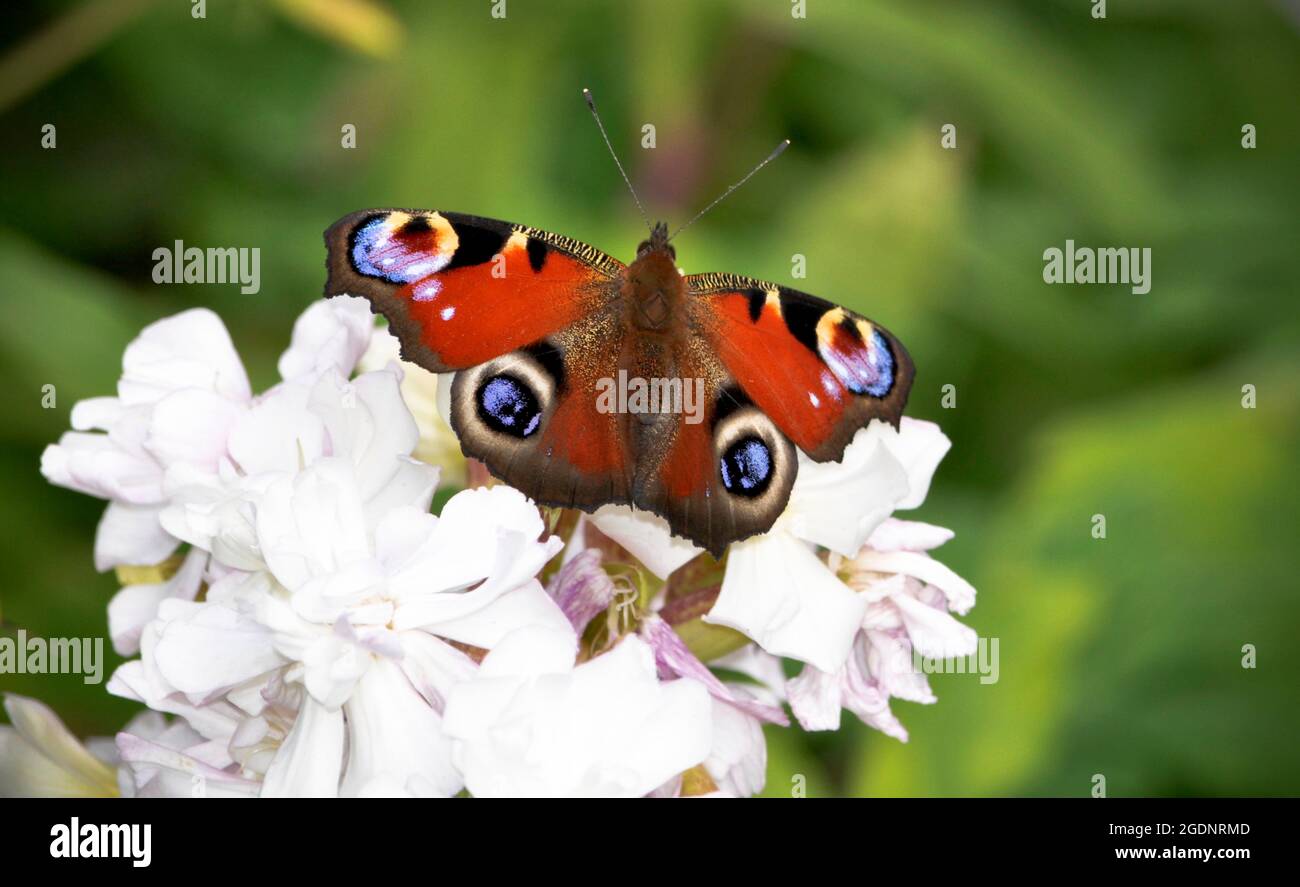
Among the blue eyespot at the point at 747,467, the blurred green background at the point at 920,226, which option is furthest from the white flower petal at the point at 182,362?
the blurred green background at the point at 920,226

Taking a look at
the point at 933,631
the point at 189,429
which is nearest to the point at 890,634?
the point at 933,631

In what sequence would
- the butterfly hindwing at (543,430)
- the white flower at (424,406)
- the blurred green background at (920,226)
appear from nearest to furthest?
the butterfly hindwing at (543,430) → the white flower at (424,406) → the blurred green background at (920,226)

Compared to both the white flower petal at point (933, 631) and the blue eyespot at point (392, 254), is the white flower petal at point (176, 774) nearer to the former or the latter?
the blue eyespot at point (392, 254)

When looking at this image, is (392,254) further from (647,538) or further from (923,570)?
(923,570)

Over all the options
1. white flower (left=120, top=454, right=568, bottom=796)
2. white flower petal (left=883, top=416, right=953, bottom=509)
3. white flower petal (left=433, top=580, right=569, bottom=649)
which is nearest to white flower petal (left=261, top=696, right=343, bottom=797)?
white flower (left=120, top=454, right=568, bottom=796)

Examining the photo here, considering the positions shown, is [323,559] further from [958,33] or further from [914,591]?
[958,33]

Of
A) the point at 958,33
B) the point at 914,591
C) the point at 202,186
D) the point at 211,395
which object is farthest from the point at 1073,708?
the point at 202,186
